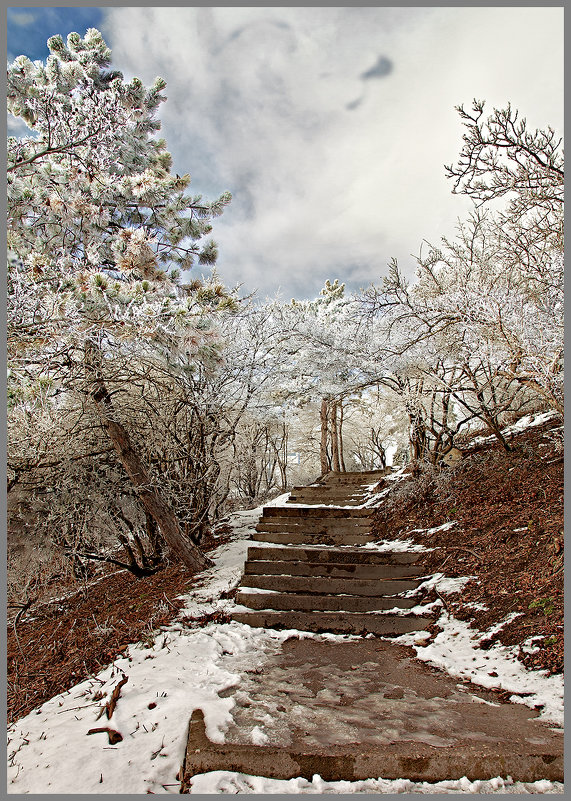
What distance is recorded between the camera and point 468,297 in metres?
4.61

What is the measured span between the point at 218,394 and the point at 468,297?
386 cm

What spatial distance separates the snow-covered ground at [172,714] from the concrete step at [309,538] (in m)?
2.27

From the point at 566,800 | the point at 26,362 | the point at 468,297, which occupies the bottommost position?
the point at 566,800

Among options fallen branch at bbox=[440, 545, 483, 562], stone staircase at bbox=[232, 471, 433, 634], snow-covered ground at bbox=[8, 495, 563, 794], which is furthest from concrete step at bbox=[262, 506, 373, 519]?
snow-covered ground at bbox=[8, 495, 563, 794]

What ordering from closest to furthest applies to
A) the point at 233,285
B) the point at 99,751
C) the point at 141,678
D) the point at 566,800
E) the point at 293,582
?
1. the point at 566,800
2. the point at 99,751
3. the point at 141,678
4. the point at 293,582
5. the point at 233,285

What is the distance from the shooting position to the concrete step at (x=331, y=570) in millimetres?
5363

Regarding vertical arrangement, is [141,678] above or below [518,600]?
below

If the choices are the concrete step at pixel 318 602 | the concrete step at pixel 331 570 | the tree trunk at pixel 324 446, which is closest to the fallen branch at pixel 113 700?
the concrete step at pixel 318 602

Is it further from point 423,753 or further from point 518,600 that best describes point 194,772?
point 518,600

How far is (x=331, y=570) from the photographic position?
5527 millimetres

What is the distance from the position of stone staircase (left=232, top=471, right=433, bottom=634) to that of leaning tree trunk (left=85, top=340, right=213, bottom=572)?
1000mm

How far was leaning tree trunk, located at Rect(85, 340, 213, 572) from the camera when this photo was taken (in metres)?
5.82

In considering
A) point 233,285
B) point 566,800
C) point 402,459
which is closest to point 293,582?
point 566,800

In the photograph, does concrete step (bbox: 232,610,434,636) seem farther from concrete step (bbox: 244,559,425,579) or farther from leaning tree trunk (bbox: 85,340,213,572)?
leaning tree trunk (bbox: 85,340,213,572)
